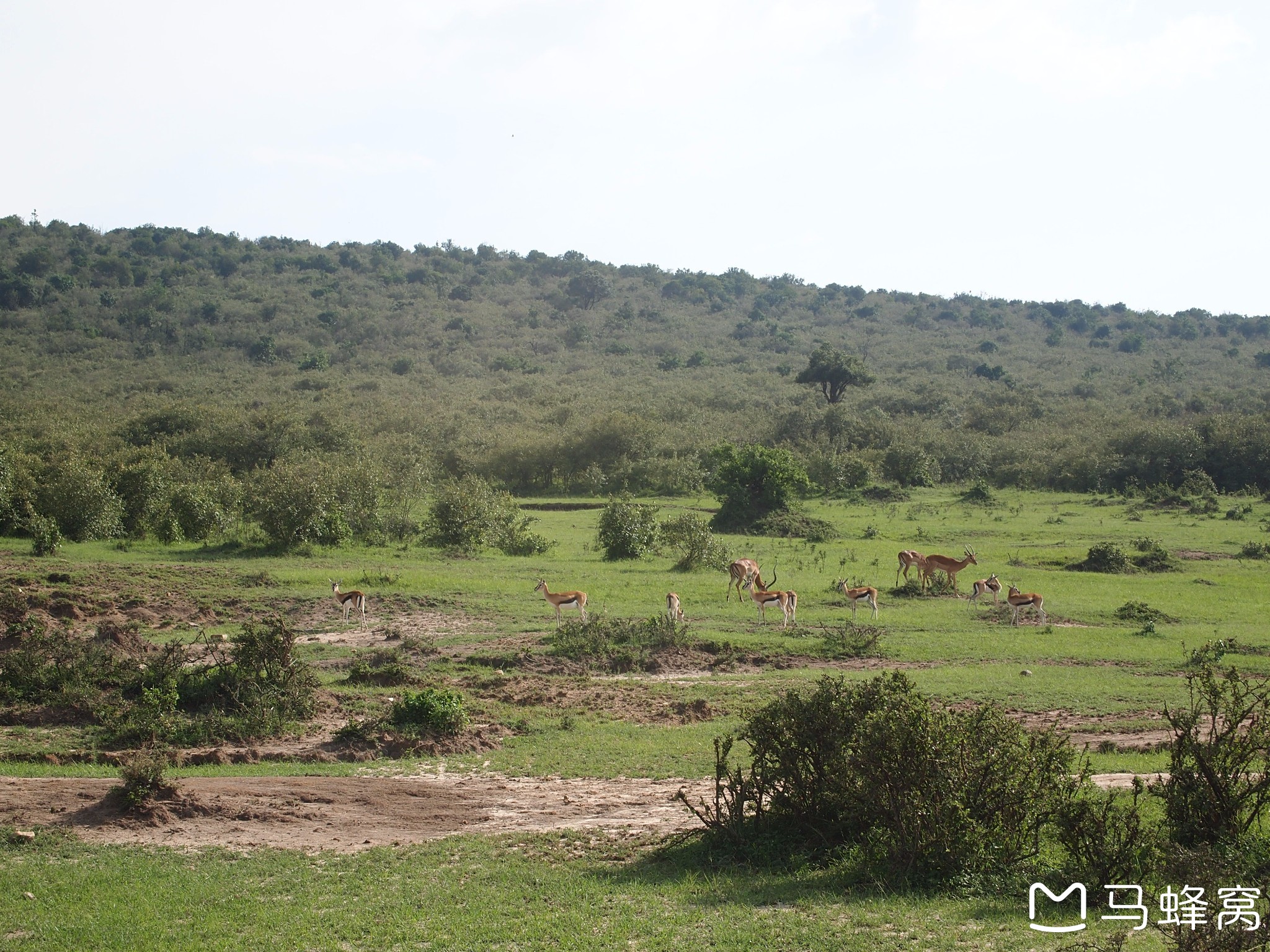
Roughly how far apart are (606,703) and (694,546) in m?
11.7

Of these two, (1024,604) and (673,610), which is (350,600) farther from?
(1024,604)

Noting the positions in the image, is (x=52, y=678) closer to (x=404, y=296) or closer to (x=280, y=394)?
(x=280, y=394)

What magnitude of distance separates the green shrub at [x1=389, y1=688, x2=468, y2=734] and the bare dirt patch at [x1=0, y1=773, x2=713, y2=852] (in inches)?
52.1

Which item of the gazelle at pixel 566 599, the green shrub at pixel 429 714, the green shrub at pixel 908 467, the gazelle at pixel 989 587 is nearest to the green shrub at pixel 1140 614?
the gazelle at pixel 989 587

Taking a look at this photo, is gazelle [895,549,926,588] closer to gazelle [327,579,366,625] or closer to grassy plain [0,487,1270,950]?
grassy plain [0,487,1270,950]

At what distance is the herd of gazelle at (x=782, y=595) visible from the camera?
18.7 meters

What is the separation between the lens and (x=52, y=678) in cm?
→ 1298

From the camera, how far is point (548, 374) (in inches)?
3248

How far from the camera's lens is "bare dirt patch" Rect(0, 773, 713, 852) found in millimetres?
9016

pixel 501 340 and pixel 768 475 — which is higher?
pixel 501 340

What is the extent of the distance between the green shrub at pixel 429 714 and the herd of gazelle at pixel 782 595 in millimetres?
5497

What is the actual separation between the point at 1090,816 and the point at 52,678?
12.4 meters

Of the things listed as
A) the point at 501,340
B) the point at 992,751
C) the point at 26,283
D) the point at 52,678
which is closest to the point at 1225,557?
the point at 992,751

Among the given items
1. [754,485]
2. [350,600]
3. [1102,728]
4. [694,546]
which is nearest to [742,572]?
[694,546]
